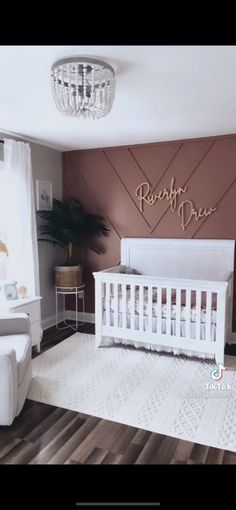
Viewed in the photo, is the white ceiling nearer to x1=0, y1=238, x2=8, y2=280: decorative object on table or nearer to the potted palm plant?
the potted palm plant

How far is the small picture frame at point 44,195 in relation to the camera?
397 cm

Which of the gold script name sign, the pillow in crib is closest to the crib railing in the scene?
the pillow in crib

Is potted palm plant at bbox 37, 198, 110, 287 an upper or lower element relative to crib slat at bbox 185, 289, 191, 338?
upper

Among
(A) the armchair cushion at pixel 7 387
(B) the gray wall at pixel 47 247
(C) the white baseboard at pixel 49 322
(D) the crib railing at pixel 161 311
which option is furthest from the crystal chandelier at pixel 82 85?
(C) the white baseboard at pixel 49 322

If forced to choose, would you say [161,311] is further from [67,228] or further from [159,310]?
[67,228]

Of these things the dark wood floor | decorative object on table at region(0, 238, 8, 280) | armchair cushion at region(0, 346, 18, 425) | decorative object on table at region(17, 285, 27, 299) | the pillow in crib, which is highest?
decorative object on table at region(0, 238, 8, 280)

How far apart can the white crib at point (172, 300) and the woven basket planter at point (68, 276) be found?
47 cm

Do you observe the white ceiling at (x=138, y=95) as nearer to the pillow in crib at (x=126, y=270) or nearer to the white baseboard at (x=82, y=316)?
the pillow in crib at (x=126, y=270)

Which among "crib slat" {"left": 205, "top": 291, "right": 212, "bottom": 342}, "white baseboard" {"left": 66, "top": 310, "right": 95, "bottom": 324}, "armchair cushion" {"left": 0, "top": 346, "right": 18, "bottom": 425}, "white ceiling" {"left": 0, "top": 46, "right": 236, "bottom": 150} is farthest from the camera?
"white baseboard" {"left": 66, "top": 310, "right": 95, "bottom": 324}

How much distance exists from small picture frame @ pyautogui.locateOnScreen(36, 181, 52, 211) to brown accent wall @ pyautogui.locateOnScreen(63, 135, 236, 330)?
1.07 ft

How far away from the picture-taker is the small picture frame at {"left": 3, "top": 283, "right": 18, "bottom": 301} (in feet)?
10.9

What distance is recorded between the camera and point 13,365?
2.15m

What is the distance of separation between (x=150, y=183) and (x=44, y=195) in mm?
1260
